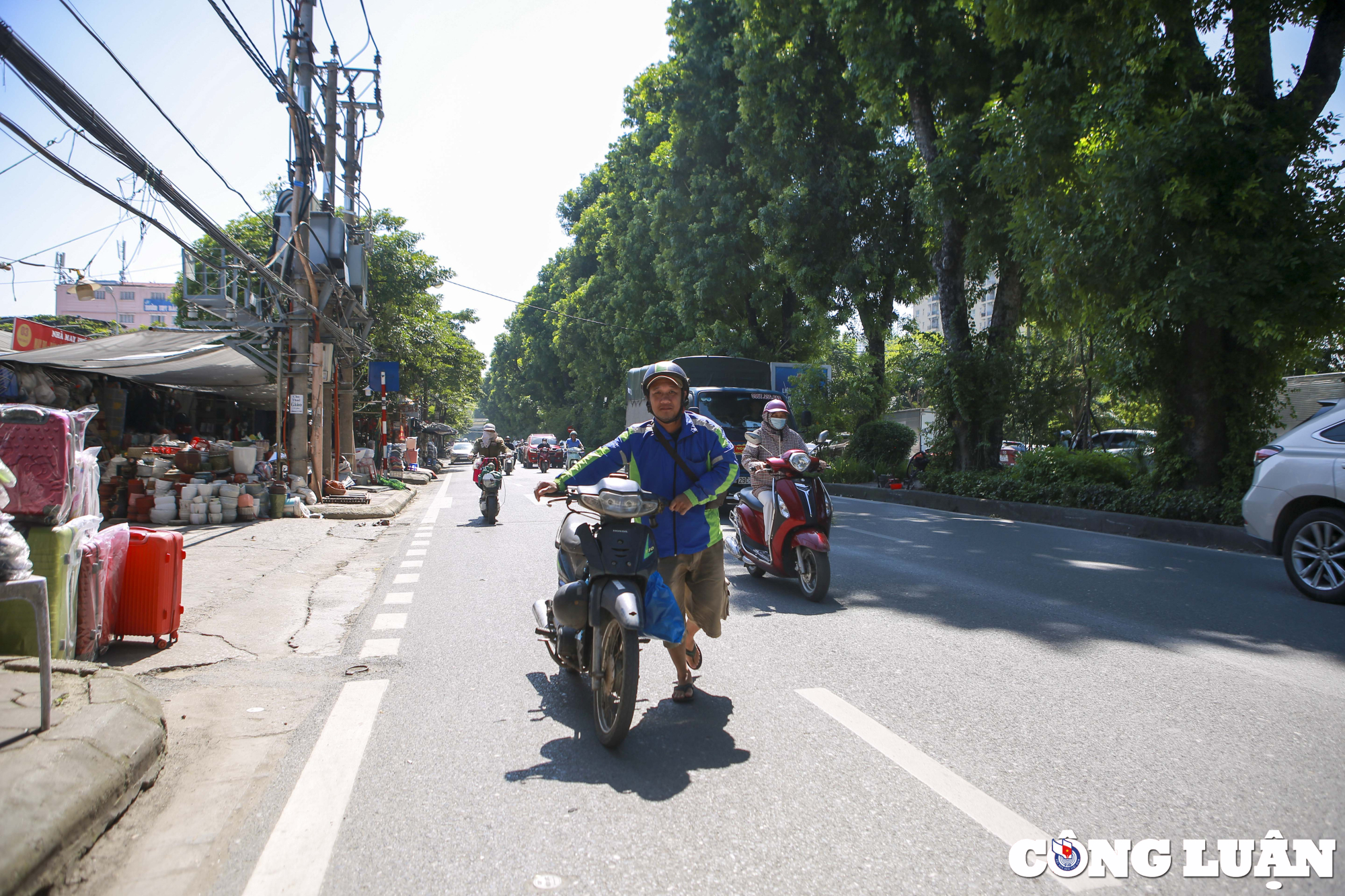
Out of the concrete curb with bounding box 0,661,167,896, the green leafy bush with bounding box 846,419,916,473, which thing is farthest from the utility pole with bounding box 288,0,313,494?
the green leafy bush with bounding box 846,419,916,473

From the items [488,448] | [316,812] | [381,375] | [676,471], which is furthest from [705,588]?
[381,375]

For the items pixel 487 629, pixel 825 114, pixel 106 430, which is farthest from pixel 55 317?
pixel 487 629

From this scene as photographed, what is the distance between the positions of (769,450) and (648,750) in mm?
4867

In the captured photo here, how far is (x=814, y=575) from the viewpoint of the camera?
23.3 ft

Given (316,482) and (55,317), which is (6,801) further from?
(55,317)

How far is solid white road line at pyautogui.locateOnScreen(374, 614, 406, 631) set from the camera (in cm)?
650

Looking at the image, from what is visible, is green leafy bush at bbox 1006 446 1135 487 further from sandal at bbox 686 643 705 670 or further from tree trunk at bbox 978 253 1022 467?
sandal at bbox 686 643 705 670

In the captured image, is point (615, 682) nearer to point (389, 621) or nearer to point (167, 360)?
point (389, 621)

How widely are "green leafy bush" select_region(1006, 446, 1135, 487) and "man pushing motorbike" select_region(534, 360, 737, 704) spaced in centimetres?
1214

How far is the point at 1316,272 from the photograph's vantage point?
35.1 feet

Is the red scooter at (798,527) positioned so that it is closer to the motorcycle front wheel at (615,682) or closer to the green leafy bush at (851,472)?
the motorcycle front wheel at (615,682)

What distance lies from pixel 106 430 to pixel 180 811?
1747cm

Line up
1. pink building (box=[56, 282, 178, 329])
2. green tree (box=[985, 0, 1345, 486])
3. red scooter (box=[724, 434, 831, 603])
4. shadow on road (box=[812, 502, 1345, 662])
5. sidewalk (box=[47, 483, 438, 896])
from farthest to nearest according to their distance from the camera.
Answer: pink building (box=[56, 282, 178, 329]), green tree (box=[985, 0, 1345, 486]), red scooter (box=[724, 434, 831, 603]), shadow on road (box=[812, 502, 1345, 662]), sidewalk (box=[47, 483, 438, 896])

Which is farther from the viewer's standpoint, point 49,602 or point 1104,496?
point 1104,496
